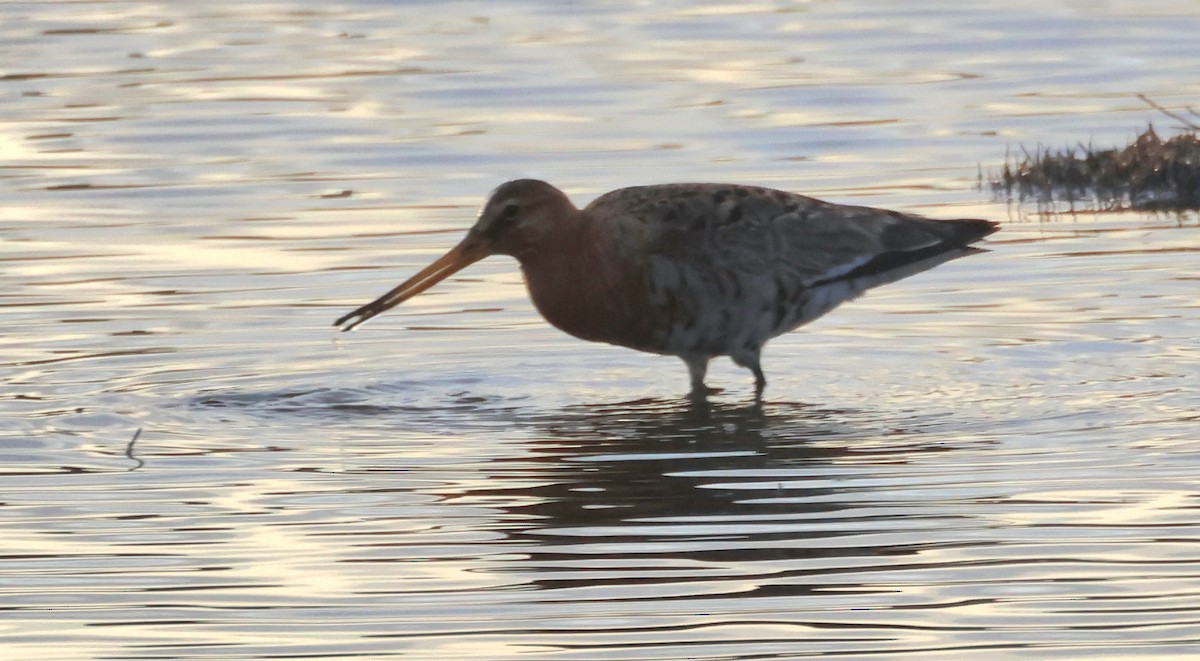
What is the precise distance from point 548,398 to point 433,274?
754 mm

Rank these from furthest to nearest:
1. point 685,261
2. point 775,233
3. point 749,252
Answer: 1. point 775,233
2. point 749,252
3. point 685,261

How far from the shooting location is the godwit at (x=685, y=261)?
1099cm

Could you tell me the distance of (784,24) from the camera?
2536 centimetres

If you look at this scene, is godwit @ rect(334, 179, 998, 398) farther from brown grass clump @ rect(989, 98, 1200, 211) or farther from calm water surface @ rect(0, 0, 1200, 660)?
brown grass clump @ rect(989, 98, 1200, 211)

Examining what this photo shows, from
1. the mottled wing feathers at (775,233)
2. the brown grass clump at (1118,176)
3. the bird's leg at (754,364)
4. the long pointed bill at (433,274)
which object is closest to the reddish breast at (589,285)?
the mottled wing feathers at (775,233)

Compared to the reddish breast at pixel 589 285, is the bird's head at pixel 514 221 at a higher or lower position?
higher

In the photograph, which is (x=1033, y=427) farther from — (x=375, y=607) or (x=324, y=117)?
(x=324, y=117)

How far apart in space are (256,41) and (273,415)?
14.4 m

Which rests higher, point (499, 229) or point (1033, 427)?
point (499, 229)

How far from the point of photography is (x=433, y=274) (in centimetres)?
1127

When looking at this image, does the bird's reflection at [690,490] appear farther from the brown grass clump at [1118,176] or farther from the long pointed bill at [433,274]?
the brown grass clump at [1118,176]

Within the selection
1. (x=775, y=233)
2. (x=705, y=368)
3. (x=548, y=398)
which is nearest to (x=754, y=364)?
(x=705, y=368)

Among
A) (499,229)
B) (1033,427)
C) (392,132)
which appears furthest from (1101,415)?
(392,132)

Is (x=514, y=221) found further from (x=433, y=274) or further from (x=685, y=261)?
(x=685, y=261)
